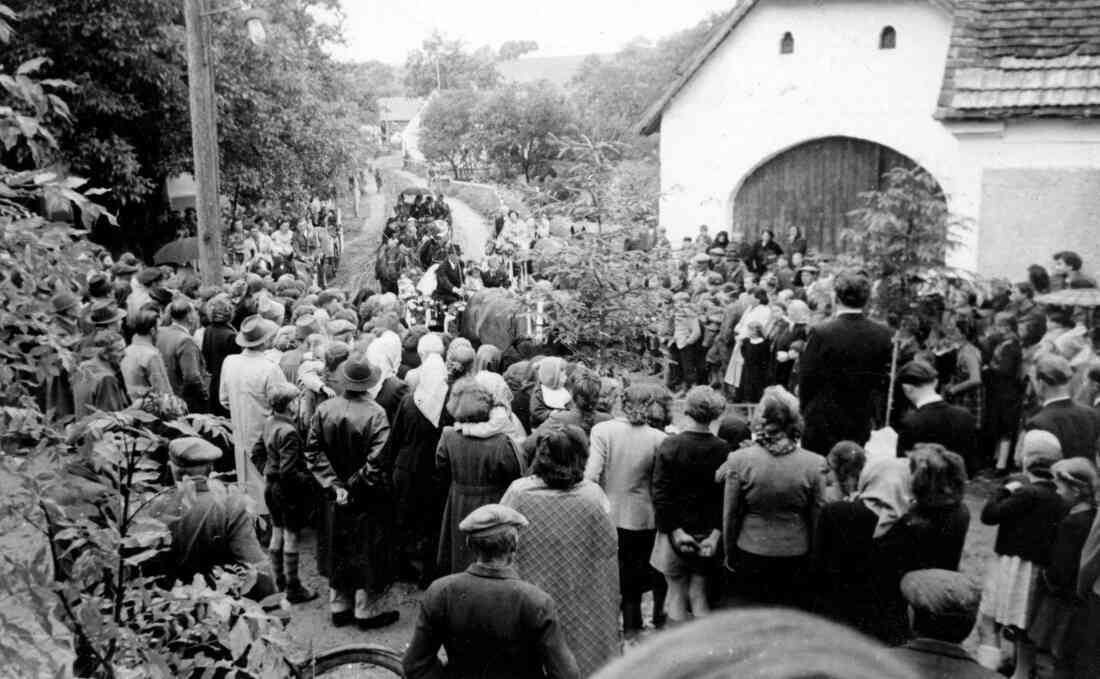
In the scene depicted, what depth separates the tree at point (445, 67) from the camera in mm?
65938

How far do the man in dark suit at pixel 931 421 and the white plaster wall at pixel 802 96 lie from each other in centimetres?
1125

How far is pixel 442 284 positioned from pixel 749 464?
10.9 metres

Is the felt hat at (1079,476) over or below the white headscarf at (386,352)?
below

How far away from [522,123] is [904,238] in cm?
3288

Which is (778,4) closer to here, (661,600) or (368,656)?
(661,600)

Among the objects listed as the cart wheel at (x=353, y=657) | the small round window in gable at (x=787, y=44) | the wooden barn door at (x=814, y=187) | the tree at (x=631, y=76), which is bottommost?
the cart wheel at (x=353, y=657)

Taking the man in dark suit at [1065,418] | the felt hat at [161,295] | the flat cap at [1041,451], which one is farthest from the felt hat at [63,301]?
the felt hat at [161,295]

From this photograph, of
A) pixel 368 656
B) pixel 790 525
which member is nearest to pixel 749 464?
pixel 790 525

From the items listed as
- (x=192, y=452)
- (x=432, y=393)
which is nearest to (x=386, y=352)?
(x=432, y=393)

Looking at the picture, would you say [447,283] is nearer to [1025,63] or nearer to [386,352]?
[386,352]

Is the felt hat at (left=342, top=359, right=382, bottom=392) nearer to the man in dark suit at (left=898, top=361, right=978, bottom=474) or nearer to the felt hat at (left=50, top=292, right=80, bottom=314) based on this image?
the felt hat at (left=50, top=292, right=80, bottom=314)

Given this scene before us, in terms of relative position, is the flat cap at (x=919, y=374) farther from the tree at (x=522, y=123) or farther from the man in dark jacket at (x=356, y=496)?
the tree at (x=522, y=123)

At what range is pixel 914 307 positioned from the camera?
8523 millimetres

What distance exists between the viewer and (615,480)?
6.16m
